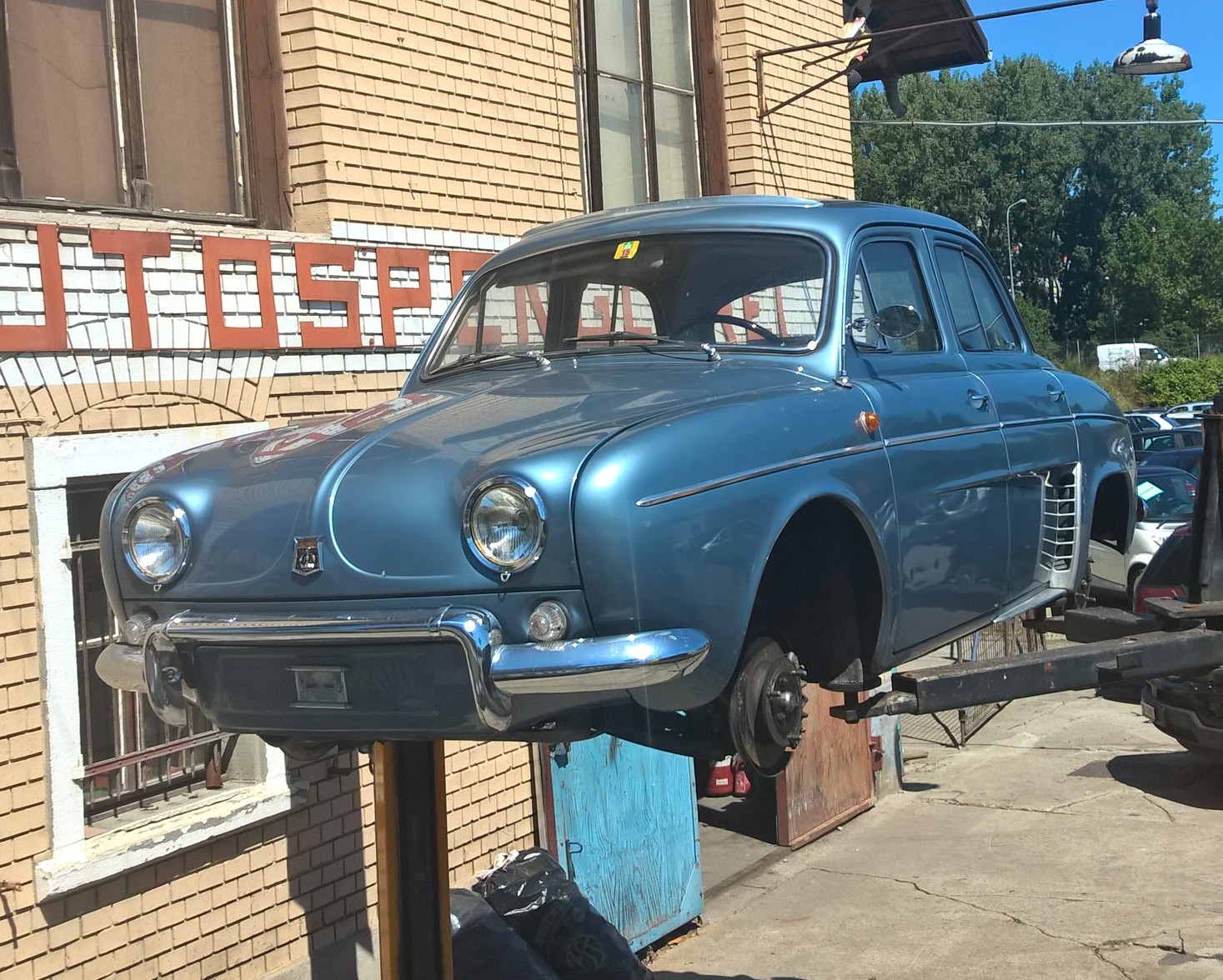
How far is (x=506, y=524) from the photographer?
124 inches

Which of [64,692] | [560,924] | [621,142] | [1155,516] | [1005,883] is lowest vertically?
[1005,883]

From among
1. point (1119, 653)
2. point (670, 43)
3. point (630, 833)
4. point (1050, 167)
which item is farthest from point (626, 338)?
point (1050, 167)

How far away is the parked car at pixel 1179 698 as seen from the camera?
270 inches

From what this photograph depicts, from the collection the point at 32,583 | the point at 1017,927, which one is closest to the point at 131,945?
the point at 32,583

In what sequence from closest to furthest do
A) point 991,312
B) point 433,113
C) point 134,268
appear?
point 991,312 < point 134,268 < point 433,113

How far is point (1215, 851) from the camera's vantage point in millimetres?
9047

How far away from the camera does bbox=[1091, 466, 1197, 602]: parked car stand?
569 inches

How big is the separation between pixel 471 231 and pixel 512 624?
4.74 m

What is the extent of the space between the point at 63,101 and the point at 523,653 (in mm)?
3993

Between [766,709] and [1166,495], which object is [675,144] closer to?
[766,709]

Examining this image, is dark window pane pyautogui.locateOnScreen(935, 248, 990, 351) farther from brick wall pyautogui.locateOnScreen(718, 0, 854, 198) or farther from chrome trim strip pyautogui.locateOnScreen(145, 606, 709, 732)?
brick wall pyautogui.locateOnScreen(718, 0, 854, 198)

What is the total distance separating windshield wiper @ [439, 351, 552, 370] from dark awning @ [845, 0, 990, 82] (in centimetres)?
900

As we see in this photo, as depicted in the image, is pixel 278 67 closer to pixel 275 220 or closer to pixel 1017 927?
pixel 275 220

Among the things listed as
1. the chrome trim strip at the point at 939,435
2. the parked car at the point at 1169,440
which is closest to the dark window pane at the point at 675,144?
the chrome trim strip at the point at 939,435
